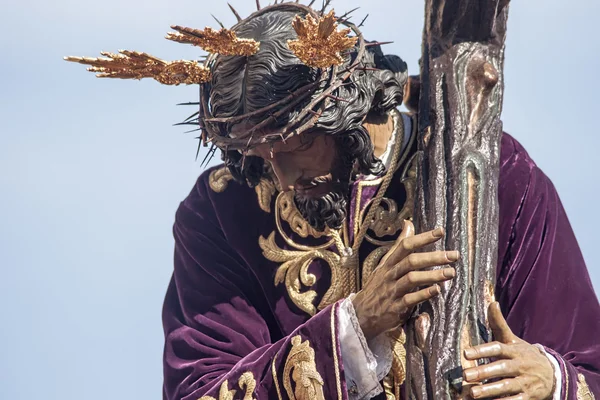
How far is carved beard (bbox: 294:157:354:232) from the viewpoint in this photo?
930 centimetres

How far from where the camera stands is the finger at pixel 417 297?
832 centimetres

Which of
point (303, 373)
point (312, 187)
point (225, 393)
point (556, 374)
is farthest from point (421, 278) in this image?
point (225, 393)

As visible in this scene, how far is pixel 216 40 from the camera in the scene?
8.85 m

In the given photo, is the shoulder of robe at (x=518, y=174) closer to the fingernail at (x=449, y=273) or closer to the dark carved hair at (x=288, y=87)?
the dark carved hair at (x=288, y=87)

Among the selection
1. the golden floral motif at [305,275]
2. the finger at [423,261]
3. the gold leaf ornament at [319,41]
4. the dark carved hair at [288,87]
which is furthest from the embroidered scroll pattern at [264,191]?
the finger at [423,261]

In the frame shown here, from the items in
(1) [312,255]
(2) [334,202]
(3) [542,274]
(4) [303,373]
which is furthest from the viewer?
(1) [312,255]

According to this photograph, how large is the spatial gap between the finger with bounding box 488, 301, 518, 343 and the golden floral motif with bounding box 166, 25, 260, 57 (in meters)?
1.64

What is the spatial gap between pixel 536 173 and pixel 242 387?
5.62 feet

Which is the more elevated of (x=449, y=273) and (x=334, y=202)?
(x=334, y=202)

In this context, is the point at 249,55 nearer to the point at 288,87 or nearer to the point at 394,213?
the point at 288,87

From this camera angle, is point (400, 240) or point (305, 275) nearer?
point (400, 240)

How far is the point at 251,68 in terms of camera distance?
29.5ft

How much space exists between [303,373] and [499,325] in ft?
3.41

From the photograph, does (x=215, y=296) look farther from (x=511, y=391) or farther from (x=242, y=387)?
A: (x=511, y=391)
